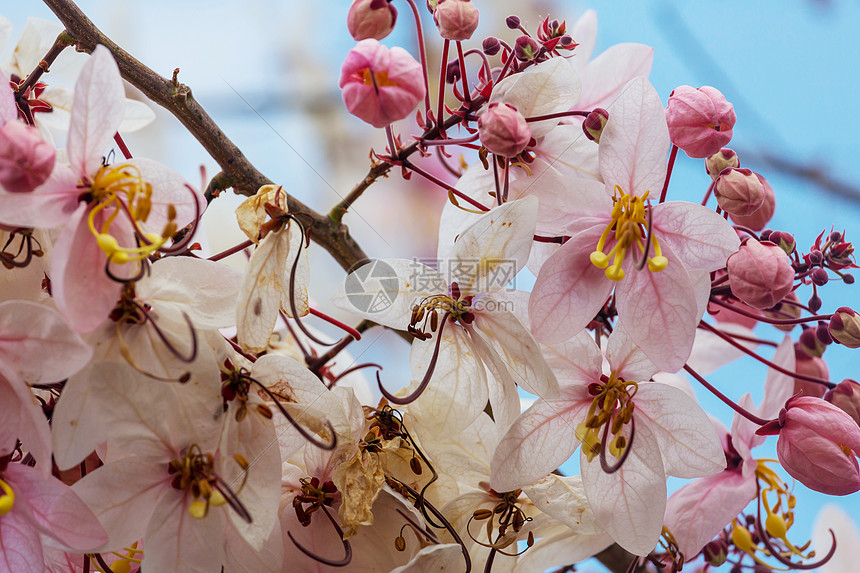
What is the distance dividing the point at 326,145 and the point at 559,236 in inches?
24.1

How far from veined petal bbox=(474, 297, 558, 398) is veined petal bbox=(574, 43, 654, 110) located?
0.50 ft

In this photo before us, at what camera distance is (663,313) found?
301 mm

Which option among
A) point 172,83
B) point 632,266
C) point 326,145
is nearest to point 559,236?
point 632,266

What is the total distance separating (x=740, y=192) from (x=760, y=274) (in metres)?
0.04

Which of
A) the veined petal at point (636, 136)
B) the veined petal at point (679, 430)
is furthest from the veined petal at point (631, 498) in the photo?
the veined petal at point (636, 136)

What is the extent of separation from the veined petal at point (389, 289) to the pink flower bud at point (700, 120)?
→ 0.12 m

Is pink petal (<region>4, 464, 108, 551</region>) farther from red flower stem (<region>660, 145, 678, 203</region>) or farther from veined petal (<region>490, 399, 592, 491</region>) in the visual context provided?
red flower stem (<region>660, 145, 678, 203</region>)

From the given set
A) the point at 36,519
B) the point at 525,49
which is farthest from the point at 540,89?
the point at 36,519

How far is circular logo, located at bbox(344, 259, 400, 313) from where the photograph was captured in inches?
11.9

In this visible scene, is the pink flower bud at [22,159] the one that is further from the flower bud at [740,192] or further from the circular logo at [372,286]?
the flower bud at [740,192]

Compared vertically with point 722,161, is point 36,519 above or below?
below

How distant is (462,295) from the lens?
31cm

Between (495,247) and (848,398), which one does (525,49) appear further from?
(848,398)

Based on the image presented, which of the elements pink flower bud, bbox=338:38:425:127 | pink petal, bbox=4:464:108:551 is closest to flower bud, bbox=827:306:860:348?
pink flower bud, bbox=338:38:425:127
